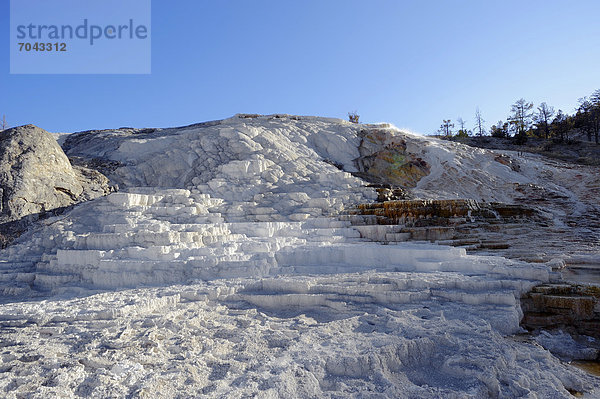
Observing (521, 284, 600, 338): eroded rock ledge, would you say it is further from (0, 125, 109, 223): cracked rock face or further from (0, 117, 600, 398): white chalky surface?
(0, 125, 109, 223): cracked rock face

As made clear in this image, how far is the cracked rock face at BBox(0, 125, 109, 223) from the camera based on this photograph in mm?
7889

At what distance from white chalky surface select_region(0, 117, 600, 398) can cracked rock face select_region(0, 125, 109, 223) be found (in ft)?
3.03

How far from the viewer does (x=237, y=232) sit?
730cm

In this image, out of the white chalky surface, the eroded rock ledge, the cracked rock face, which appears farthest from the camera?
the cracked rock face

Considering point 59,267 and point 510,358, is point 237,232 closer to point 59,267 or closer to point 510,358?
point 59,267

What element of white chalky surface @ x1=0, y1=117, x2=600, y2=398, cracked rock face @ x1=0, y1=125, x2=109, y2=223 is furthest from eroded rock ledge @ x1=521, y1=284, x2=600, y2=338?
cracked rock face @ x1=0, y1=125, x2=109, y2=223

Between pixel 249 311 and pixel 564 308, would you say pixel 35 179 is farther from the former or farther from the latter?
pixel 564 308

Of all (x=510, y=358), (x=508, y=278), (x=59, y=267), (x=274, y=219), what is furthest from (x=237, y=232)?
(x=510, y=358)

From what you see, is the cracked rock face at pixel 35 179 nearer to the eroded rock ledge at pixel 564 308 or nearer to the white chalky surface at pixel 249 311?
the white chalky surface at pixel 249 311

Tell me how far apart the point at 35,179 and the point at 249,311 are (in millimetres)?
7090

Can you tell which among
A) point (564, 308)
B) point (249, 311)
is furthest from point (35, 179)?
point (564, 308)

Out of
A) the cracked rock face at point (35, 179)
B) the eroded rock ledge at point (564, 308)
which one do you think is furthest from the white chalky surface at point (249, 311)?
the cracked rock face at point (35, 179)

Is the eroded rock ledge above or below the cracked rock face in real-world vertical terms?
below

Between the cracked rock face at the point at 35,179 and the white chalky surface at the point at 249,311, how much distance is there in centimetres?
93
